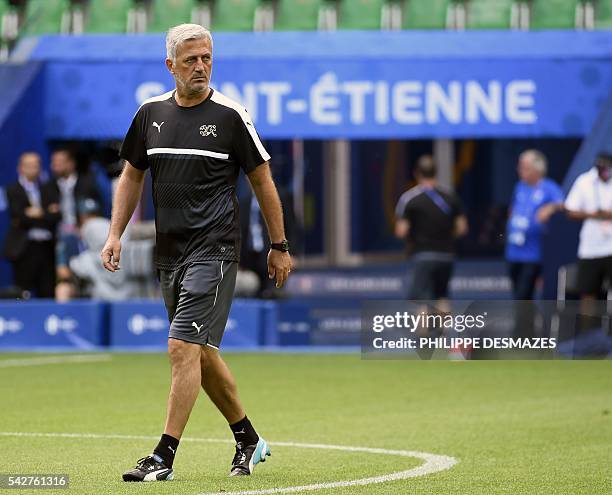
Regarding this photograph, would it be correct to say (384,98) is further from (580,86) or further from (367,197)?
(367,197)

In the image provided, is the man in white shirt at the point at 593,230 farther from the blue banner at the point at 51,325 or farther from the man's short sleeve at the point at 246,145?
the man's short sleeve at the point at 246,145

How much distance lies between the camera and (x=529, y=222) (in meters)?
17.0

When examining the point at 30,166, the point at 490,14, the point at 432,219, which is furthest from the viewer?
the point at 490,14

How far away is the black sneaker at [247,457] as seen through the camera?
24.7ft

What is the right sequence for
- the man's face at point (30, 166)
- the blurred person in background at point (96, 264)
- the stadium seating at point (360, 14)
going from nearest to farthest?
1. the man's face at point (30, 166)
2. the blurred person in background at point (96, 264)
3. the stadium seating at point (360, 14)

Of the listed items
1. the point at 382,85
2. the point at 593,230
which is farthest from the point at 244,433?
the point at 382,85

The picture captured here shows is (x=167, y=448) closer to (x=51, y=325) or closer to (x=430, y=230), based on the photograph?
(x=430, y=230)

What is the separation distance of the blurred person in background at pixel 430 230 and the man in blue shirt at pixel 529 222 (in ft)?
2.00

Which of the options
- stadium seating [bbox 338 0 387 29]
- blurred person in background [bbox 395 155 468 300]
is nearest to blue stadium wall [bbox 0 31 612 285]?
blurred person in background [bbox 395 155 468 300]

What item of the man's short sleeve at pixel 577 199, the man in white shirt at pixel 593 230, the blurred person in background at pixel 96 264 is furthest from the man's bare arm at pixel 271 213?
the blurred person in background at pixel 96 264

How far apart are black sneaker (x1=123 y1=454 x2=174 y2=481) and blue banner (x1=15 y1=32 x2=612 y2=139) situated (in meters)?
11.0

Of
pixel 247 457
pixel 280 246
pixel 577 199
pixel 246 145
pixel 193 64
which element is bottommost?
pixel 247 457

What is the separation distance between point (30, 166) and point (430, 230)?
4.39m

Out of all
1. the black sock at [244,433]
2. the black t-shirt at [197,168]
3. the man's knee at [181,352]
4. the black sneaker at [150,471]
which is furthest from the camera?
the black sock at [244,433]
